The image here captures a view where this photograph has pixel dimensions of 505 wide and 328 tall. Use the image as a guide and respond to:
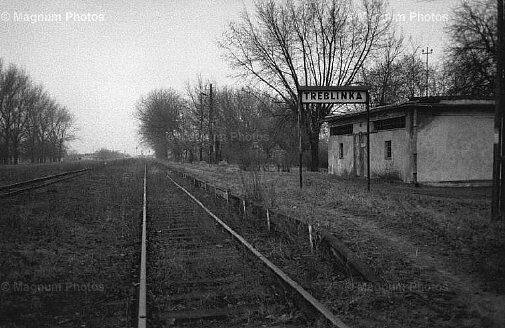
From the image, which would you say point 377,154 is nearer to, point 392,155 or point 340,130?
point 392,155

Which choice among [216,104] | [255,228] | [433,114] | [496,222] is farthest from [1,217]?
[216,104]

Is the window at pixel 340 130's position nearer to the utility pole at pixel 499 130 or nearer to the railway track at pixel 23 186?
the utility pole at pixel 499 130

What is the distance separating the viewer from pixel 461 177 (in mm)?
19922

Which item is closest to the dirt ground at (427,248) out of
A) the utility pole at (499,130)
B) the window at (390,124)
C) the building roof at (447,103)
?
the utility pole at (499,130)

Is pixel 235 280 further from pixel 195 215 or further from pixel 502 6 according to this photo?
pixel 502 6

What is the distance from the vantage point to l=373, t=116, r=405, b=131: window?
20.4m

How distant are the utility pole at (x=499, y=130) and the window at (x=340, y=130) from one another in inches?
661

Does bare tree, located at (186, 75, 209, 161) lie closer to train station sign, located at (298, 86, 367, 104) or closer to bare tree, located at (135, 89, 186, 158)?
bare tree, located at (135, 89, 186, 158)

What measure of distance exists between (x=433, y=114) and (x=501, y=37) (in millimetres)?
11396

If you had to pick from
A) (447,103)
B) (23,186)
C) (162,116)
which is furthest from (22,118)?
(447,103)

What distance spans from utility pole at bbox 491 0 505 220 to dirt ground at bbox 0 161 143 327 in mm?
7830

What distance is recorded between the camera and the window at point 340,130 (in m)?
25.9

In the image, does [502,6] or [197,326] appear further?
[502,6]

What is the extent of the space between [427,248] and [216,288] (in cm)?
427
